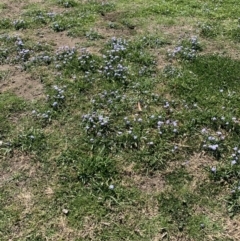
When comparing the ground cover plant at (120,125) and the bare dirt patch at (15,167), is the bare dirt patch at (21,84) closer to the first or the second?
the ground cover plant at (120,125)

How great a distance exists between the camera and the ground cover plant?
16.0ft

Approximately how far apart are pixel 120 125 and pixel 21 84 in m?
1.84

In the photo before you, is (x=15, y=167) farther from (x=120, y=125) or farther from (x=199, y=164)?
(x=199, y=164)

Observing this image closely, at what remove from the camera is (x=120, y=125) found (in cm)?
593

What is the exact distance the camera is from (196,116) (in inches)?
237

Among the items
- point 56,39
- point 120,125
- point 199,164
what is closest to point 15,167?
point 120,125

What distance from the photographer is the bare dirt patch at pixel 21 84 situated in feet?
21.6

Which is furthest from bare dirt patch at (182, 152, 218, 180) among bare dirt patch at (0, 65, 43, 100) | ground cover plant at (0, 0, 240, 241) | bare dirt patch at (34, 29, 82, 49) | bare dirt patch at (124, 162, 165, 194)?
bare dirt patch at (34, 29, 82, 49)

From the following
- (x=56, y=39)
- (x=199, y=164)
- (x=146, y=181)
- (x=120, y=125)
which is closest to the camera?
(x=146, y=181)

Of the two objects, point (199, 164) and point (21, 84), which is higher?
point (21, 84)

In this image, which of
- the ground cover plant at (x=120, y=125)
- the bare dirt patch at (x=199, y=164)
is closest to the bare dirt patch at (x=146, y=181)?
the ground cover plant at (x=120, y=125)

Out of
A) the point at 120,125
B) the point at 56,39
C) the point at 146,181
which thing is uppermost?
the point at 56,39

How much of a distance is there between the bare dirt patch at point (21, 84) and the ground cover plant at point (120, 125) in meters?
0.02

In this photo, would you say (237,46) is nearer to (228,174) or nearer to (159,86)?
(159,86)
